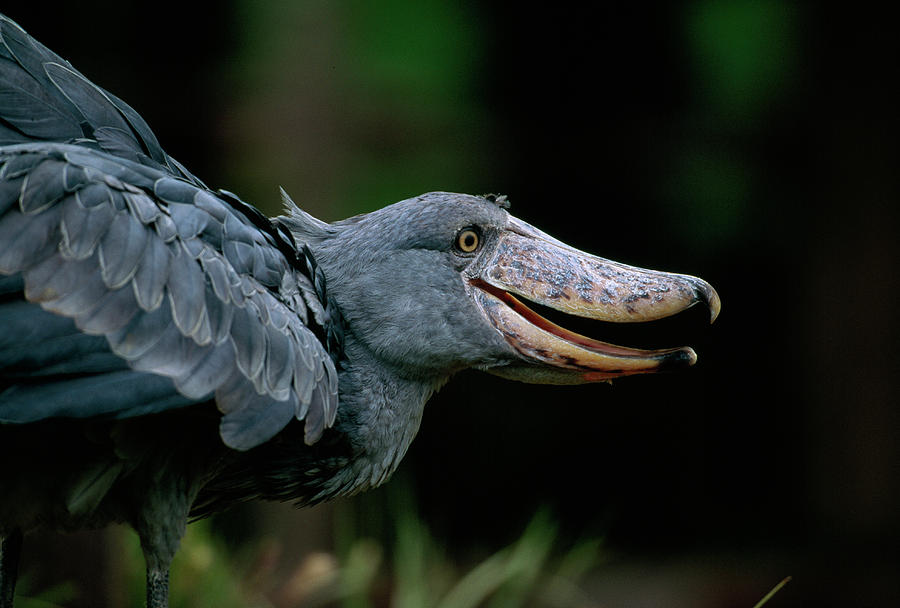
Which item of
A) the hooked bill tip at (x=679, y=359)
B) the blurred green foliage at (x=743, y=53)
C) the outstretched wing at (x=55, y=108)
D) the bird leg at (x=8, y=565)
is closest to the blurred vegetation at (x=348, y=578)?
the bird leg at (x=8, y=565)

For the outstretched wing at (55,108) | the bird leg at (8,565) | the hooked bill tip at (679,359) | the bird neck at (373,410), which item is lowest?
the bird leg at (8,565)

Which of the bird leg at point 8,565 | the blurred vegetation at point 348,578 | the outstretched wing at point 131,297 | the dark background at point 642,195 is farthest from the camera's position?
the dark background at point 642,195

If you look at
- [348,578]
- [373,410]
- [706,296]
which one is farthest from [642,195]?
[373,410]

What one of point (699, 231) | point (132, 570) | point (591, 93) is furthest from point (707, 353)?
point (132, 570)

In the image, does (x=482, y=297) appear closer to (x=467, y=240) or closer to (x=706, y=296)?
(x=467, y=240)

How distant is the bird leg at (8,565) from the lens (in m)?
2.22

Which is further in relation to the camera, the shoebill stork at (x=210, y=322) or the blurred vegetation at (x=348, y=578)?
the blurred vegetation at (x=348, y=578)

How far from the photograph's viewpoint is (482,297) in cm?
231

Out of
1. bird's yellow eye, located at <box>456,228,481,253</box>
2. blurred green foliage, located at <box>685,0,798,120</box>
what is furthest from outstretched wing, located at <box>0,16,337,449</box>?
blurred green foliage, located at <box>685,0,798,120</box>

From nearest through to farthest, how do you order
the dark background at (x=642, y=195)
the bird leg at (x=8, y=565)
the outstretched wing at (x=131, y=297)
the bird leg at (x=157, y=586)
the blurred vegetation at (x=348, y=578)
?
the outstretched wing at (x=131, y=297)
the bird leg at (x=157, y=586)
the bird leg at (x=8, y=565)
the blurred vegetation at (x=348, y=578)
the dark background at (x=642, y=195)

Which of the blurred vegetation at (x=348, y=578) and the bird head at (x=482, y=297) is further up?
the bird head at (x=482, y=297)

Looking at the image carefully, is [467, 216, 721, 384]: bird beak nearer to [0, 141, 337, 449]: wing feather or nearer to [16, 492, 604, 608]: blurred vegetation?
[0, 141, 337, 449]: wing feather

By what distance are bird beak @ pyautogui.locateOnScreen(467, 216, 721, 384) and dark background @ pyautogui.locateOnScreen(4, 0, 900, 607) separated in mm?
1738

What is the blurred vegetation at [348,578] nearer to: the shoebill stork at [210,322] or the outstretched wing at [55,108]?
the shoebill stork at [210,322]
